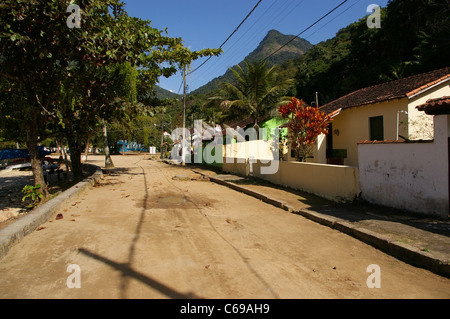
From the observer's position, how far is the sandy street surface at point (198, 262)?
137 inches

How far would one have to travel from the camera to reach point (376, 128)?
13.5 m

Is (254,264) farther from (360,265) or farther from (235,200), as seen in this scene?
(235,200)

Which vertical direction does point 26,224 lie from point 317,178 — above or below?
below

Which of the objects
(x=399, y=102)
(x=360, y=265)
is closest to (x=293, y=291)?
(x=360, y=265)

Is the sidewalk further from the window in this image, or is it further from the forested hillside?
the forested hillside

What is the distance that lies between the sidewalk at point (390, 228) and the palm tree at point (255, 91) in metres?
12.2

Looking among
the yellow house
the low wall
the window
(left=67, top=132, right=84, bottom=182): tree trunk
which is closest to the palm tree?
the yellow house

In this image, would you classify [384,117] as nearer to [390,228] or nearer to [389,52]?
[390,228]

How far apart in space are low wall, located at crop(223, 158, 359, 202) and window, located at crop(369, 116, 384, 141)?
4.41 m

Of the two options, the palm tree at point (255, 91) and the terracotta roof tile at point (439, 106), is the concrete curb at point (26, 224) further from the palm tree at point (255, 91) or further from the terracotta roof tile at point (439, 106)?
the palm tree at point (255, 91)

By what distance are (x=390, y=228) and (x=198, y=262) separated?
3.96 m

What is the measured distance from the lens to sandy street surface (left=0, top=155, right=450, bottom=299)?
3.48 m

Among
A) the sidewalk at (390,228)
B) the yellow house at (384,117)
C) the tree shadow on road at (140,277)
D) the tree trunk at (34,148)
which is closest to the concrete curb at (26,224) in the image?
the tree shadow on road at (140,277)

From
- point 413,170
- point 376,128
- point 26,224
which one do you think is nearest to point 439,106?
point 413,170
